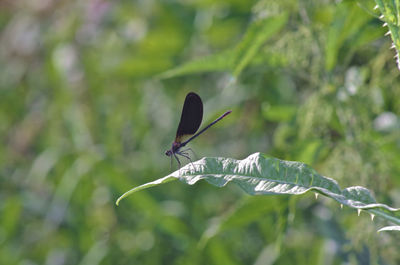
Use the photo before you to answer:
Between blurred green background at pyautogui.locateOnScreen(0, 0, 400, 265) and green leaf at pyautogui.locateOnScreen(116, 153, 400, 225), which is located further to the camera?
blurred green background at pyautogui.locateOnScreen(0, 0, 400, 265)

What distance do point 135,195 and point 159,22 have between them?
2.74ft

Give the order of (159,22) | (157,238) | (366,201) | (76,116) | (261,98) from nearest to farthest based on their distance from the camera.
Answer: (366,201)
(261,98)
(157,238)
(159,22)
(76,116)

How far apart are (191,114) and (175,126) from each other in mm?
1308

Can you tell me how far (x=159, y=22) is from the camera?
242 cm

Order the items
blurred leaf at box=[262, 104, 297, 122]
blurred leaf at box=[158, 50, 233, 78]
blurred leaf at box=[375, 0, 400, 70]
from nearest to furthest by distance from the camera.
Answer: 1. blurred leaf at box=[375, 0, 400, 70]
2. blurred leaf at box=[158, 50, 233, 78]
3. blurred leaf at box=[262, 104, 297, 122]

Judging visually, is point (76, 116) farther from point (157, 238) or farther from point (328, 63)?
point (328, 63)

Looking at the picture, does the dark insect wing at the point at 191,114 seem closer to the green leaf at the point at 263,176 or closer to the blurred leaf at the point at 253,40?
the blurred leaf at the point at 253,40

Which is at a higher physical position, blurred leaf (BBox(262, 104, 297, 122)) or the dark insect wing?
blurred leaf (BBox(262, 104, 297, 122))

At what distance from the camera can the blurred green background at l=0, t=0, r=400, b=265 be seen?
126cm

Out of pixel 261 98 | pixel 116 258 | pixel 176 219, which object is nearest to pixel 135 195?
pixel 176 219

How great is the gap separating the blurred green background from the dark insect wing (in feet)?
0.58

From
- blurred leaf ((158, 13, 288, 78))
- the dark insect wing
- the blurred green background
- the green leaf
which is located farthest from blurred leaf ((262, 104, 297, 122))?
the green leaf

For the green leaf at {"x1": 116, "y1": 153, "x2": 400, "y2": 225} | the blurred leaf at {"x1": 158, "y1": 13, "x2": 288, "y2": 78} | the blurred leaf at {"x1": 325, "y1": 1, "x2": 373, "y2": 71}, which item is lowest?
the green leaf at {"x1": 116, "y1": 153, "x2": 400, "y2": 225}

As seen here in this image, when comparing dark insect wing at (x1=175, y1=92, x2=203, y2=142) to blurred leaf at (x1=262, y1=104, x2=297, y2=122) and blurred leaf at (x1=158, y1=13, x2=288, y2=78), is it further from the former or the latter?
blurred leaf at (x1=262, y1=104, x2=297, y2=122)
